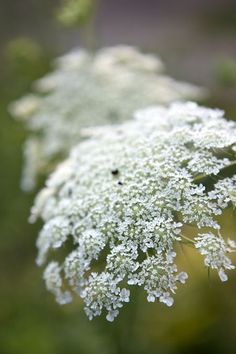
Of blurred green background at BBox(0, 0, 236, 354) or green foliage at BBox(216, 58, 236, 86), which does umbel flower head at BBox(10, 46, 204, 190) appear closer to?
green foliage at BBox(216, 58, 236, 86)

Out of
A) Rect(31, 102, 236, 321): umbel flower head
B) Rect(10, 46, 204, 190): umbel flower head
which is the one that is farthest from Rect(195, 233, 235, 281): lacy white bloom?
Rect(10, 46, 204, 190): umbel flower head

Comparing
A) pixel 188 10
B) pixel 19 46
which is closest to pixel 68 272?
pixel 19 46

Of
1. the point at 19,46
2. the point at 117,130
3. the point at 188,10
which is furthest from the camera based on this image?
the point at 188,10

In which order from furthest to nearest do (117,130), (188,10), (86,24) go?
1. (188,10)
2. (86,24)
3. (117,130)

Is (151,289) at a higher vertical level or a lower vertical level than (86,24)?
lower

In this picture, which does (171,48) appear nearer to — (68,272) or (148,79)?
(148,79)

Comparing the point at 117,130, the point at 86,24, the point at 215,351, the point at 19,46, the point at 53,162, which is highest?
the point at 19,46

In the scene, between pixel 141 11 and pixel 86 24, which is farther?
pixel 141 11

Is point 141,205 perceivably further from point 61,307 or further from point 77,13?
point 61,307
